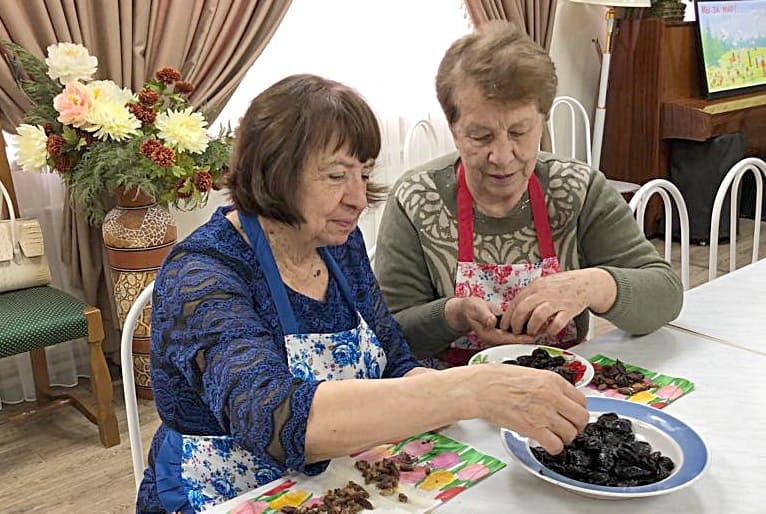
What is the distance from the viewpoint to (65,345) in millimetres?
3152

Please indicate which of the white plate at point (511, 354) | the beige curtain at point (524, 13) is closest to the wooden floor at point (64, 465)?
the white plate at point (511, 354)

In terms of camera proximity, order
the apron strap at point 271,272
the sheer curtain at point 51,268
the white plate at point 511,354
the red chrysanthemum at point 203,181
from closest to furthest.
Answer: the apron strap at point 271,272, the white plate at point 511,354, the red chrysanthemum at point 203,181, the sheer curtain at point 51,268

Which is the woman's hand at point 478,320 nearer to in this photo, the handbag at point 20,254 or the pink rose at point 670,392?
the pink rose at point 670,392

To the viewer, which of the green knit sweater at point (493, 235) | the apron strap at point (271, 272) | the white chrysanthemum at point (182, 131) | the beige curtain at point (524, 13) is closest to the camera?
the apron strap at point (271, 272)

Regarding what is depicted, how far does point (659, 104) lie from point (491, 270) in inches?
127

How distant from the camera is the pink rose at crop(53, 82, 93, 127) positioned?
102 inches

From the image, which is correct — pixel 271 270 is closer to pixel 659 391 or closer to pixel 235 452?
pixel 235 452

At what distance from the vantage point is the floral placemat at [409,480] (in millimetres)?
1049

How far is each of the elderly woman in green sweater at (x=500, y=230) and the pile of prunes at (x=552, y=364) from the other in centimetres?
11

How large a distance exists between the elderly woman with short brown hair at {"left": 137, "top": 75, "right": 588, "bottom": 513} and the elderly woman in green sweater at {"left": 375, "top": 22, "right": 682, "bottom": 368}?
0.25 metres

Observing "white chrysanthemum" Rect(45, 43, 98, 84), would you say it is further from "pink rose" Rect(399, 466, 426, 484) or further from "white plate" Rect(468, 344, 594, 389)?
"pink rose" Rect(399, 466, 426, 484)

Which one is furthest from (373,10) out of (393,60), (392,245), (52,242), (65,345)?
(392,245)

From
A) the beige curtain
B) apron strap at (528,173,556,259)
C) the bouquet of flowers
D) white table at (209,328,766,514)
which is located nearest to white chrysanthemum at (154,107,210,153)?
the bouquet of flowers

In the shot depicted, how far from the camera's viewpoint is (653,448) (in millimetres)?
1144
